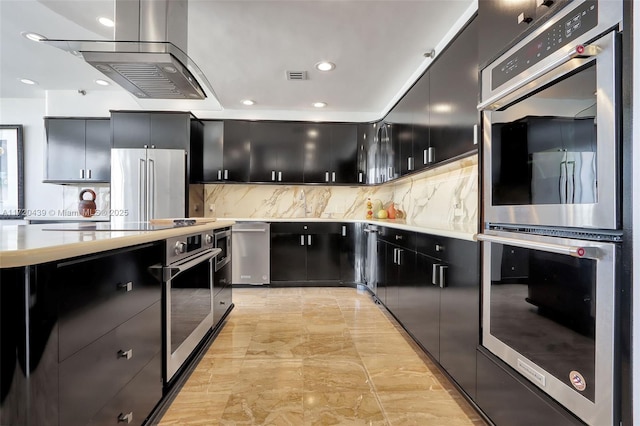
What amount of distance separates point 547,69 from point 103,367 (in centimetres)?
183

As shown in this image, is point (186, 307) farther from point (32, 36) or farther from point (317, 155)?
point (317, 155)

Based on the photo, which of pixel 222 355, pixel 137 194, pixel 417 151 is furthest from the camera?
pixel 137 194

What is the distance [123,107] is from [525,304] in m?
5.25

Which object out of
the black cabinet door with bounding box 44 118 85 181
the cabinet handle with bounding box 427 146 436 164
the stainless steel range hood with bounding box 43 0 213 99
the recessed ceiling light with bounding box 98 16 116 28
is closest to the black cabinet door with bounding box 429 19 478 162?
the cabinet handle with bounding box 427 146 436 164

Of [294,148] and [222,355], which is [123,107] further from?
[222,355]

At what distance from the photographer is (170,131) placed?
13.3ft

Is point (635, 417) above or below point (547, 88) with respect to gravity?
below

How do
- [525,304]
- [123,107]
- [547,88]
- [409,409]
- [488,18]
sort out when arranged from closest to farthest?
1. [547,88]
2. [525,304]
3. [488,18]
4. [409,409]
5. [123,107]

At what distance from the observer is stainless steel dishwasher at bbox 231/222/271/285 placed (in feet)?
13.9

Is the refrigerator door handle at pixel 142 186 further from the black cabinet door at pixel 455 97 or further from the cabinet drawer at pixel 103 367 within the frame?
the black cabinet door at pixel 455 97

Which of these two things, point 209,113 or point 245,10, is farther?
point 209,113

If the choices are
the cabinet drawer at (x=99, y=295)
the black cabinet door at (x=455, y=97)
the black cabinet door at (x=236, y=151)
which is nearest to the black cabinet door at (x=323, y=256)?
the black cabinet door at (x=236, y=151)

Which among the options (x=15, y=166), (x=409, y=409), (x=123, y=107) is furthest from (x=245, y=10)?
(x=15, y=166)

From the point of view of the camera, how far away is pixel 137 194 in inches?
148
